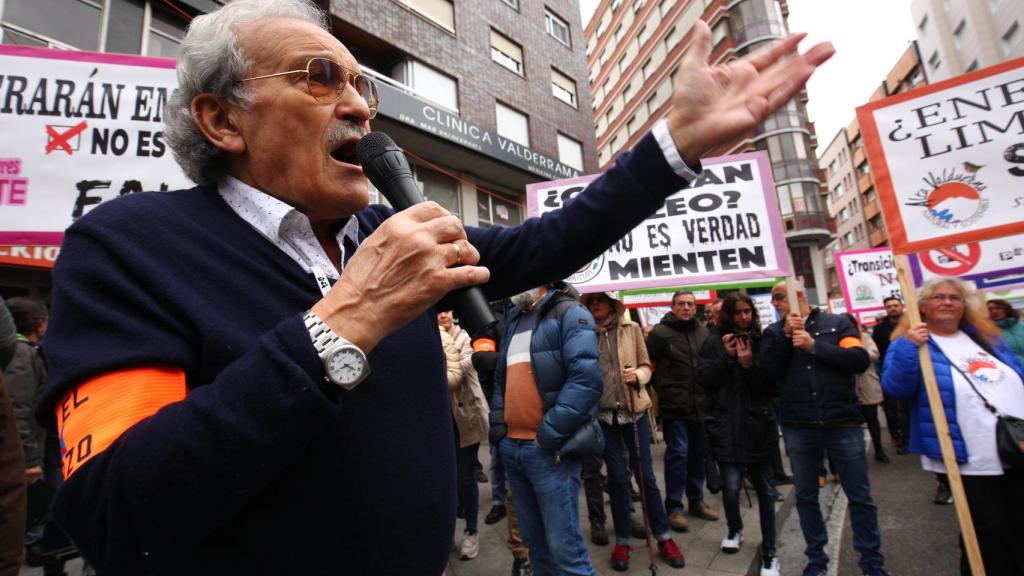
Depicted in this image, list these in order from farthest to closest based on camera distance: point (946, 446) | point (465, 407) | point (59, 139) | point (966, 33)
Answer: point (966, 33)
point (465, 407)
point (946, 446)
point (59, 139)

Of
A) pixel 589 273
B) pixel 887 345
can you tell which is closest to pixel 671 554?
pixel 589 273

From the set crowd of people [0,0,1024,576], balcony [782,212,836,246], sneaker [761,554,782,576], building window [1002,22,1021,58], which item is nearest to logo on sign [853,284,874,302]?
sneaker [761,554,782,576]

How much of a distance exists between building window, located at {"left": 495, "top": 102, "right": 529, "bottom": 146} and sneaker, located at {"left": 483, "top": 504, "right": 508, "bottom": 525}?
12.0 m

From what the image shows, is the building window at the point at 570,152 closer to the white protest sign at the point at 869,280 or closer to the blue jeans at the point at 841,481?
the white protest sign at the point at 869,280

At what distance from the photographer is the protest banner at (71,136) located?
2.43 m

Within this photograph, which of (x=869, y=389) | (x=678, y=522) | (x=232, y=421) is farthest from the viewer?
(x=869, y=389)

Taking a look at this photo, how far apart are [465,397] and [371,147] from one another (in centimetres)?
393

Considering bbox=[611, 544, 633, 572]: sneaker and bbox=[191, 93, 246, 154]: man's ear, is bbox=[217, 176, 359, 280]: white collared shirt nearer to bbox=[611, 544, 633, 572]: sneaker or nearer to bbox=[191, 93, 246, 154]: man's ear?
bbox=[191, 93, 246, 154]: man's ear

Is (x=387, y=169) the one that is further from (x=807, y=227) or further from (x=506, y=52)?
(x=807, y=227)

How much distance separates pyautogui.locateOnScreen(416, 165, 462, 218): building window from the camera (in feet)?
42.6

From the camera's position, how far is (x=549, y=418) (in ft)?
10.5

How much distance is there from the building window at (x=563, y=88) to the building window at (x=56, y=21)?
12562mm

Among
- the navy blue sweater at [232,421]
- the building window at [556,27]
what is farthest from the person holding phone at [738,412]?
the building window at [556,27]

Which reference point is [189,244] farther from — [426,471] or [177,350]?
[426,471]
